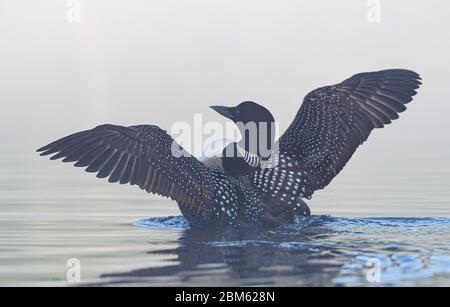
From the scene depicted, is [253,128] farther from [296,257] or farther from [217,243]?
[296,257]

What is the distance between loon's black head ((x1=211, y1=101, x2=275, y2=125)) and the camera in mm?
8047

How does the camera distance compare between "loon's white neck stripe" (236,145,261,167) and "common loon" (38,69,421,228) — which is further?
"loon's white neck stripe" (236,145,261,167)

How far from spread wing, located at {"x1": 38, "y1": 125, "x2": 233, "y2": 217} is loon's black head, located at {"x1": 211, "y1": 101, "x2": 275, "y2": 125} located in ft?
1.99

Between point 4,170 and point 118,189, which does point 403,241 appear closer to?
point 118,189

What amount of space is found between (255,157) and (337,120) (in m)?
0.79

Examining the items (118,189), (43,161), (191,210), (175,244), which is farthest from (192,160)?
(43,161)

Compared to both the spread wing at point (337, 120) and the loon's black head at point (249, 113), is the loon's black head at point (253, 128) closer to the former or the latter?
the loon's black head at point (249, 113)

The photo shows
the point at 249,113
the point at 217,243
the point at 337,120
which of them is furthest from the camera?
the point at 337,120

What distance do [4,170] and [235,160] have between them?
7530 mm

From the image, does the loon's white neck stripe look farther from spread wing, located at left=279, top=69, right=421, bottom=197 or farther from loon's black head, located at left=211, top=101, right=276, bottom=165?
spread wing, located at left=279, top=69, right=421, bottom=197

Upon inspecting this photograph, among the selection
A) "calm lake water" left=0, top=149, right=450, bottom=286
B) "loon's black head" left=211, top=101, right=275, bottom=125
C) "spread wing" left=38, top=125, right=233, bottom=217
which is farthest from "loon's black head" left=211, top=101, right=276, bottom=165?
"calm lake water" left=0, top=149, right=450, bottom=286

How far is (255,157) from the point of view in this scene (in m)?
8.13

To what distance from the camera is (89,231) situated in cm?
808

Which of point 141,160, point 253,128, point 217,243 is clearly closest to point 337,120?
point 253,128
